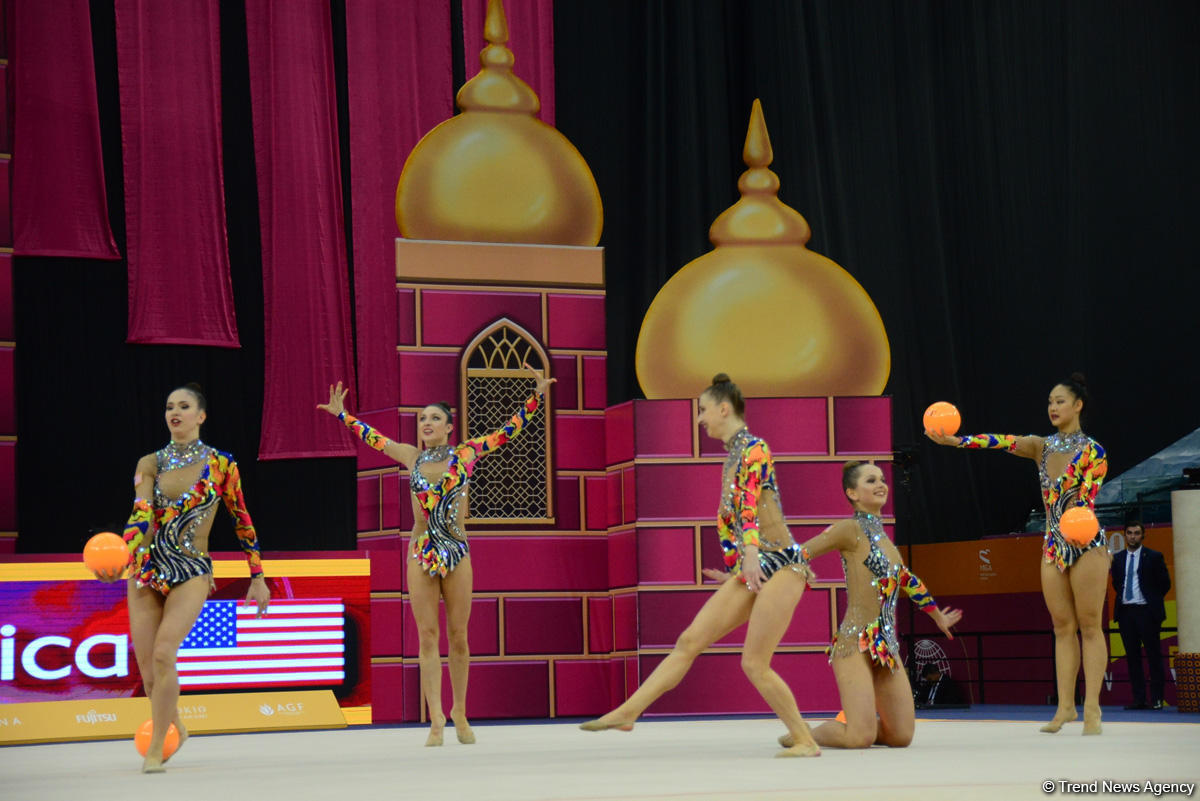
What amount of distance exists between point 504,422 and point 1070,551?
15.5 feet

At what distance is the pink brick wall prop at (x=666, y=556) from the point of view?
1118 cm

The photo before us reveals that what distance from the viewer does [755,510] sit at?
6457mm

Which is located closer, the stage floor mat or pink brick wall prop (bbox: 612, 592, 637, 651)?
the stage floor mat

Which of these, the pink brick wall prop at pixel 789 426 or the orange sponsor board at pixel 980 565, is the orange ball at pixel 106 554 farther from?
the orange sponsor board at pixel 980 565

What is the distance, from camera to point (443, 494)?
8484 mm

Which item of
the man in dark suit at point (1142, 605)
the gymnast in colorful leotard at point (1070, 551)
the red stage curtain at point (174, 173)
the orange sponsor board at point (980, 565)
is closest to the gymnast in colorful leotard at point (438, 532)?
the gymnast in colorful leotard at point (1070, 551)

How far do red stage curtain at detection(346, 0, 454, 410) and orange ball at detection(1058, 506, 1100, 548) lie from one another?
7216mm

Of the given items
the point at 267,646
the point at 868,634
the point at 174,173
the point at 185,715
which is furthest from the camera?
the point at 174,173

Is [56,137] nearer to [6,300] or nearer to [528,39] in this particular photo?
[6,300]

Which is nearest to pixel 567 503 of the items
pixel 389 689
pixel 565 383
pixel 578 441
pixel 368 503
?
pixel 578 441

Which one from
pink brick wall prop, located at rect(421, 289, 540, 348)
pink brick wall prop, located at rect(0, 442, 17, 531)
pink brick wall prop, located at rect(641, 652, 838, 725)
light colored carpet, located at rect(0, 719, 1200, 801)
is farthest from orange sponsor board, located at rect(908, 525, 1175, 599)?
pink brick wall prop, located at rect(0, 442, 17, 531)

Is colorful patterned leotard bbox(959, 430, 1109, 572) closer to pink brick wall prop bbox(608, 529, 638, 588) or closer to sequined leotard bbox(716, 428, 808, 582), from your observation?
sequined leotard bbox(716, 428, 808, 582)

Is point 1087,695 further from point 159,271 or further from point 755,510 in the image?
point 159,271

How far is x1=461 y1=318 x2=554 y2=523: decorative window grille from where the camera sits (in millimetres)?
11523
